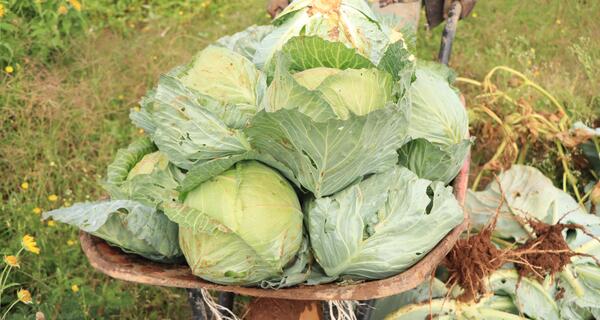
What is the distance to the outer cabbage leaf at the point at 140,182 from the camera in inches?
A: 70.6

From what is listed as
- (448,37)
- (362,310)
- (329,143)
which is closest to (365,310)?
(362,310)

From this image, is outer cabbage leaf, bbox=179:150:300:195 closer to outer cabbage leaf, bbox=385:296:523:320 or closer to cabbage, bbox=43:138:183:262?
cabbage, bbox=43:138:183:262

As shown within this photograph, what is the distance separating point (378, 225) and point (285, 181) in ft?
0.91

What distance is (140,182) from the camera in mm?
1786

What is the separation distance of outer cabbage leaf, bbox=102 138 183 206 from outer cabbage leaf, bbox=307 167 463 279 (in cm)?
39

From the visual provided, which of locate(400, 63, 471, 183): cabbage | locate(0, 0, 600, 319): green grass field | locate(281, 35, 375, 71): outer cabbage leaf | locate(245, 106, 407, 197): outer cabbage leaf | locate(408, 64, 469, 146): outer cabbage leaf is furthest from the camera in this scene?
locate(0, 0, 600, 319): green grass field

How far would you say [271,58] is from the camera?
2.00m

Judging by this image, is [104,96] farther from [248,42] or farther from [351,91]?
[351,91]

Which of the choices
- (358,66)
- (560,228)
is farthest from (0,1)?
(560,228)

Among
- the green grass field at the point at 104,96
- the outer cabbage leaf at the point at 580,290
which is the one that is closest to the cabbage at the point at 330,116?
the outer cabbage leaf at the point at 580,290

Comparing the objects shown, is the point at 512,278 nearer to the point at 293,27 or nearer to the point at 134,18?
the point at 293,27

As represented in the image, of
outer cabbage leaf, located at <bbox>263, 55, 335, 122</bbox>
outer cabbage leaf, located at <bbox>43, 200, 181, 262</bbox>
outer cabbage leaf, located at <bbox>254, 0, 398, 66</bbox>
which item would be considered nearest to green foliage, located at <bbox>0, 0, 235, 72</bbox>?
outer cabbage leaf, located at <bbox>254, 0, 398, 66</bbox>

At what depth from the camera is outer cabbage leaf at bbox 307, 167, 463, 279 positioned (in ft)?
5.57

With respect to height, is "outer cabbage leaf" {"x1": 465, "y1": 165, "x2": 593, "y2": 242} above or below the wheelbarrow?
below
